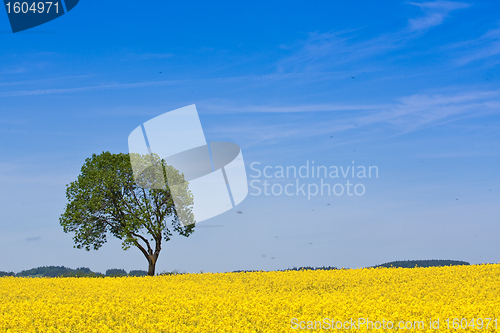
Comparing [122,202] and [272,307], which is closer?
[272,307]

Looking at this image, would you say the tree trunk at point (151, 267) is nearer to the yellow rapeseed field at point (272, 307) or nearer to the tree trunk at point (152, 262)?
the tree trunk at point (152, 262)

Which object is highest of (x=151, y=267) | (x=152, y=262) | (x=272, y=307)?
(x=152, y=262)

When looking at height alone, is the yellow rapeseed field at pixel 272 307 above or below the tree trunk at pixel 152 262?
below

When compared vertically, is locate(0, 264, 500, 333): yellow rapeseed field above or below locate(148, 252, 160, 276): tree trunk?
below

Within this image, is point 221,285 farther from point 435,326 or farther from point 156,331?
point 435,326

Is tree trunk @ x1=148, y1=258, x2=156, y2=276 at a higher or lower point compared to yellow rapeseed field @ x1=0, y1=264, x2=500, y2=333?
higher

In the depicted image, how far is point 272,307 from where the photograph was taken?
13.7 metres

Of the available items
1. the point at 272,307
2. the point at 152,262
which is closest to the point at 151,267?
the point at 152,262

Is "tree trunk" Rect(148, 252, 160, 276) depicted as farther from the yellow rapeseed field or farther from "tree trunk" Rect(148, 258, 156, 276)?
the yellow rapeseed field

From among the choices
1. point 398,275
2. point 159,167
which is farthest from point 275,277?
point 159,167

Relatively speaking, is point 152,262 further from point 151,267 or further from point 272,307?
point 272,307

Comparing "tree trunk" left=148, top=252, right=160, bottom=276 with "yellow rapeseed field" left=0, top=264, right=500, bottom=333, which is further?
"tree trunk" left=148, top=252, right=160, bottom=276

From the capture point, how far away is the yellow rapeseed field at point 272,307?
11.8 m

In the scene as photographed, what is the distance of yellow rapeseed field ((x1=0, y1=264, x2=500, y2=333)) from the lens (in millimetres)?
11773
